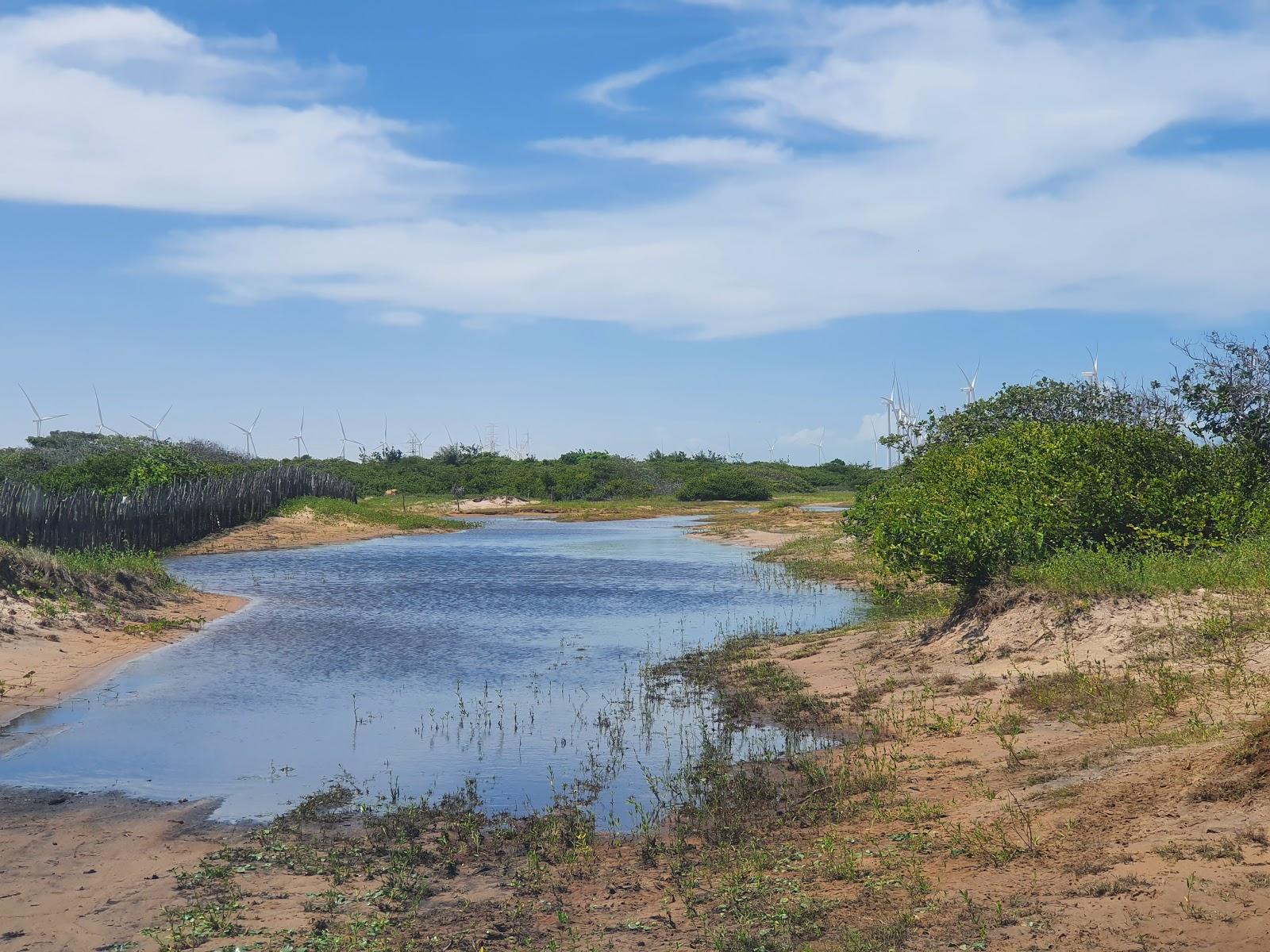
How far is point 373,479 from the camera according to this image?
273 ft

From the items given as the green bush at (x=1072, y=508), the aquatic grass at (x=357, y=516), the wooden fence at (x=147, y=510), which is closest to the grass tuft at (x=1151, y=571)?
the green bush at (x=1072, y=508)

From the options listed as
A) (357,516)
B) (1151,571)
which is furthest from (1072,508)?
(357,516)

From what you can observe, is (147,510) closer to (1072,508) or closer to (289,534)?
(289,534)

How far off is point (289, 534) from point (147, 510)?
26.4 feet

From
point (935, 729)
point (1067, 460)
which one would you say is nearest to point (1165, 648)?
point (935, 729)

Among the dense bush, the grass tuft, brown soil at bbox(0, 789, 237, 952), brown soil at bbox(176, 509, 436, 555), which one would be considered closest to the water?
brown soil at bbox(0, 789, 237, 952)

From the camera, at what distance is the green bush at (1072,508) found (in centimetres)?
1434

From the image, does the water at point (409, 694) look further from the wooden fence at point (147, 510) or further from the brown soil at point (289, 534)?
the brown soil at point (289, 534)

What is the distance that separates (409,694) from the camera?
14023 mm

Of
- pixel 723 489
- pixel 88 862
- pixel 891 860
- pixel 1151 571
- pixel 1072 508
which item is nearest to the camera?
pixel 891 860

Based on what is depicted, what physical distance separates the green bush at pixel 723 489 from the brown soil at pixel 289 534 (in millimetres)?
34314

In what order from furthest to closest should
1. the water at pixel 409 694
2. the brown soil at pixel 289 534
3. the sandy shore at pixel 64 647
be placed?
the brown soil at pixel 289 534 → the sandy shore at pixel 64 647 → the water at pixel 409 694

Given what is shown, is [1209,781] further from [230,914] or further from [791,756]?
[230,914]

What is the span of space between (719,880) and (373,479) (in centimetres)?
7906
